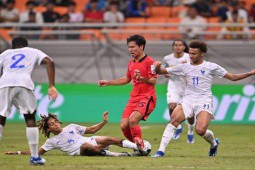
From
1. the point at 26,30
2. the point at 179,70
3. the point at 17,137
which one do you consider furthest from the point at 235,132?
the point at 26,30

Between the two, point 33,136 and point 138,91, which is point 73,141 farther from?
point 33,136

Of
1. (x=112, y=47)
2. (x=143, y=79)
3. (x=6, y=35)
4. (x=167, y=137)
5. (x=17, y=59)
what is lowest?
(x=112, y=47)

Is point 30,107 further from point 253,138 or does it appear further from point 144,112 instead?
point 253,138

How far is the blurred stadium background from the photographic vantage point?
27.8m

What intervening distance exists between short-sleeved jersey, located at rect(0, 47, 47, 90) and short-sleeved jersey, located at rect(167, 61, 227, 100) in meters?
3.14

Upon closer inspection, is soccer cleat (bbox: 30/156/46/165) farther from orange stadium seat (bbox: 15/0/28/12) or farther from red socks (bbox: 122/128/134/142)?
orange stadium seat (bbox: 15/0/28/12)

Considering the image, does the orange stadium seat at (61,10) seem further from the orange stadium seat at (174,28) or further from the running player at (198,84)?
the running player at (198,84)

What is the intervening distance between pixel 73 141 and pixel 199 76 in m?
2.70

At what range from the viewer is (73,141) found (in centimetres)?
1631

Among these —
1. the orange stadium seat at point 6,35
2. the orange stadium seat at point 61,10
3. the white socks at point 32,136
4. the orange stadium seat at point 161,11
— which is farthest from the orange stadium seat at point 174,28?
the white socks at point 32,136

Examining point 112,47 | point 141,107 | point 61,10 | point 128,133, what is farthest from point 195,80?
point 61,10

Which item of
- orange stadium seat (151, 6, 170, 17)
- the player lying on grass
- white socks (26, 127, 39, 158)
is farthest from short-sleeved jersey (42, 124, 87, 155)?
orange stadium seat (151, 6, 170, 17)

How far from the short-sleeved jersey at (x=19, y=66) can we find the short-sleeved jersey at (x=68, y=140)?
190cm

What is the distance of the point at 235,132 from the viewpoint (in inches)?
939
